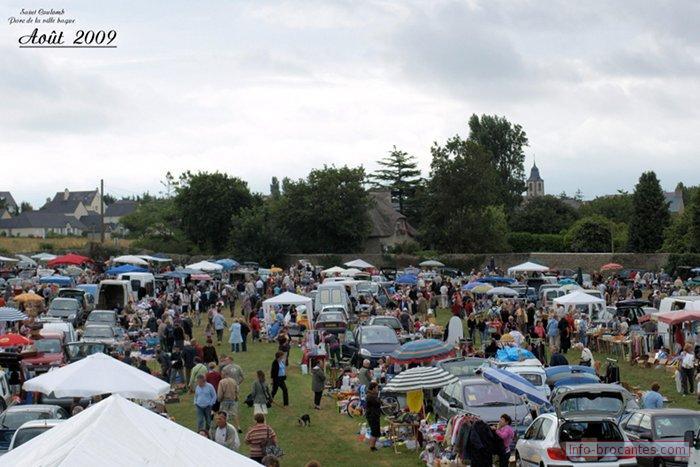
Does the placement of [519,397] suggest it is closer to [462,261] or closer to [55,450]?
[55,450]

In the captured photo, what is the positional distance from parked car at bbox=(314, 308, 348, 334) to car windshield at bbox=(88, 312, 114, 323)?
22.4 feet

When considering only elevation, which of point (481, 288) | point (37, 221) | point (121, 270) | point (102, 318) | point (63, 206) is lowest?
point (102, 318)

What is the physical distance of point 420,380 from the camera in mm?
18953

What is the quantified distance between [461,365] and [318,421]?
10.7 ft

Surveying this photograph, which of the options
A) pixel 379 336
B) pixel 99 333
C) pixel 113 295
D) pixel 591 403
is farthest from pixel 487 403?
pixel 113 295

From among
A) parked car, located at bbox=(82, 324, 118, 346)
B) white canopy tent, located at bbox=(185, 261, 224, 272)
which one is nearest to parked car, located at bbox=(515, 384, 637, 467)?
parked car, located at bbox=(82, 324, 118, 346)

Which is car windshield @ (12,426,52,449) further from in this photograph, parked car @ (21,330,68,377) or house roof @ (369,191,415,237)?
house roof @ (369,191,415,237)

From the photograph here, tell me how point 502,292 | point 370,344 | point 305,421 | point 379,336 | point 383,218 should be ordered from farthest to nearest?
point 383,218, point 502,292, point 379,336, point 370,344, point 305,421

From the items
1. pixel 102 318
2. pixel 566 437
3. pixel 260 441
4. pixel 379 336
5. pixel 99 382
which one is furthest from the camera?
pixel 102 318

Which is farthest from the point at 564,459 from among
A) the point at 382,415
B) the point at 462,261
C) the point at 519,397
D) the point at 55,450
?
the point at 462,261

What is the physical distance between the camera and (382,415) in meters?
21.9

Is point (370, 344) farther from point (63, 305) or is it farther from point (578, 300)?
point (63, 305)

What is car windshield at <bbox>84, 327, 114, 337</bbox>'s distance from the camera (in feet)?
102

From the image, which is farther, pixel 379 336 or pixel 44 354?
pixel 379 336
